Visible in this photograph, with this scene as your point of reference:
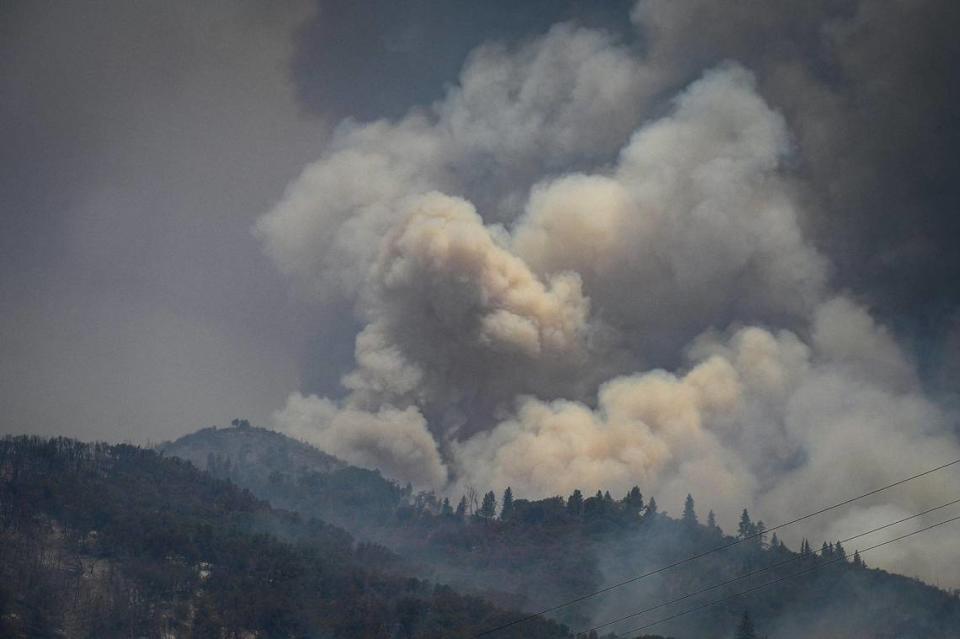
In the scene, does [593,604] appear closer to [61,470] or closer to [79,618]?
[79,618]

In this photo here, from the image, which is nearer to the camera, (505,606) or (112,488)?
(505,606)

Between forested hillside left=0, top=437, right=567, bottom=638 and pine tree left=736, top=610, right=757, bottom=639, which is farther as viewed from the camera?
forested hillside left=0, top=437, right=567, bottom=638

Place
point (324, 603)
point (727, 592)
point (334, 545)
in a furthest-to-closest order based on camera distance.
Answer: point (334, 545) < point (727, 592) < point (324, 603)

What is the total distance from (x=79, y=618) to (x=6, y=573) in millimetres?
11727

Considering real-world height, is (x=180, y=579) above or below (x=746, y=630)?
above

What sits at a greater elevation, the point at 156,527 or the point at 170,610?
the point at 156,527

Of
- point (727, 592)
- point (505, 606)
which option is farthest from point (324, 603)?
point (727, 592)

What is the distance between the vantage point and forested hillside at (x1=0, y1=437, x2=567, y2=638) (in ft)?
513

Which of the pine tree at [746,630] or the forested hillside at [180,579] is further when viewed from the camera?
the forested hillside at [180,579]

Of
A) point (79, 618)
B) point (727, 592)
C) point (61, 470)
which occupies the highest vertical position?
point (61, 470)

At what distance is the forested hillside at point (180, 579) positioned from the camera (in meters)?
156

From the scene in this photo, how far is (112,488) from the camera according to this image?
195500mm

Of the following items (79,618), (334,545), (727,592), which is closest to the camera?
(79,618)

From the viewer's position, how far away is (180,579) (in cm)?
16762
